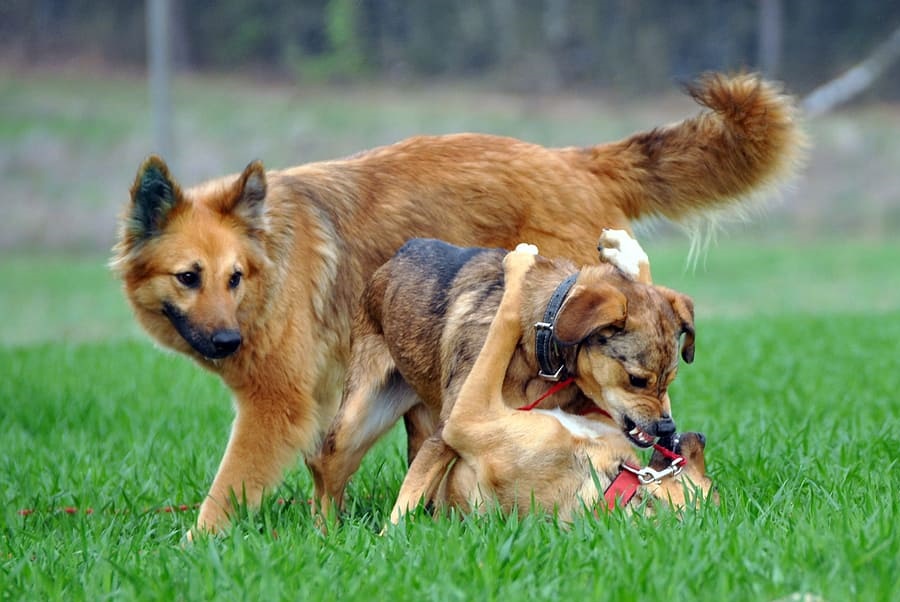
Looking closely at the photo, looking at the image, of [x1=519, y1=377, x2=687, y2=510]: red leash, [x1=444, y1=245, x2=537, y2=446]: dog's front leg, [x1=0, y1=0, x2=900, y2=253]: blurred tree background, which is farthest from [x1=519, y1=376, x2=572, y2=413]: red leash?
[x1=0, y1=0, x2=900, y2=253]: blurred tree background

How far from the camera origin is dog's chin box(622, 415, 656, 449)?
14.6 ft

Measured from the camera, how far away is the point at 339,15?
73.6 ft

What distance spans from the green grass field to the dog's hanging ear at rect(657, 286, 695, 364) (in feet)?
2.06

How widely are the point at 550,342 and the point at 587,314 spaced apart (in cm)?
28

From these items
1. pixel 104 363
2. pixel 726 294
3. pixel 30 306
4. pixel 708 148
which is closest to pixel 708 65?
pixel 726 294

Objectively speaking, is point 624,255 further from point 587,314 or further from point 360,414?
point 360,414

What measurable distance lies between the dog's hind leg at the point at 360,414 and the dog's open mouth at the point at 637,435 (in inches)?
47.7

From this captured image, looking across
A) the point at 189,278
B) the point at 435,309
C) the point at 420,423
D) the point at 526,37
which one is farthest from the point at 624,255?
the point at 526,37

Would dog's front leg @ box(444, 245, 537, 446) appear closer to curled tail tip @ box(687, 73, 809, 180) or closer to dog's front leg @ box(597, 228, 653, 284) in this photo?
dog's front leg @ box(597, 228, 653, 284)

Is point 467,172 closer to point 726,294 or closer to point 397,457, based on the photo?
point 397,457

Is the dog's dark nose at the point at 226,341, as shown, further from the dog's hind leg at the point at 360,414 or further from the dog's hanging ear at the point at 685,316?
the dog's hanging ear at the point at 685,316

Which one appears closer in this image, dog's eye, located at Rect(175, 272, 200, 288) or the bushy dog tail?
dog's eye, located at Rect(175, 272, 200, 288)

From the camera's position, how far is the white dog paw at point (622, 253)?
16.3ft

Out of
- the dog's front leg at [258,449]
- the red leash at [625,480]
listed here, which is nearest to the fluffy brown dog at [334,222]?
the dog's front leg at [258,449]
